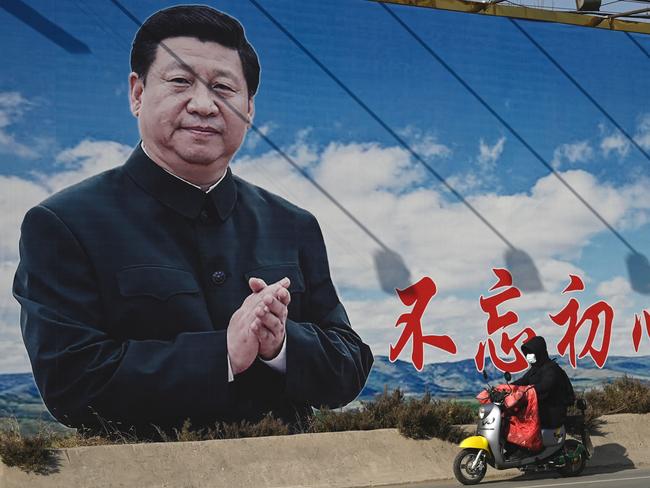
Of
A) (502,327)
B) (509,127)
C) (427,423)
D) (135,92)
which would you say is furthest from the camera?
(509,127)

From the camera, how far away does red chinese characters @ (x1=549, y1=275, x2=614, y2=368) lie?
19.3 meters

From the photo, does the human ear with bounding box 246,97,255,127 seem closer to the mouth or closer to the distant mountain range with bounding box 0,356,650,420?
the mouth

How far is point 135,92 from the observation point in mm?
16203

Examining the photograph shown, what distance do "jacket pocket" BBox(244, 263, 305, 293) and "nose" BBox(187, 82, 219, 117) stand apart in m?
2.34

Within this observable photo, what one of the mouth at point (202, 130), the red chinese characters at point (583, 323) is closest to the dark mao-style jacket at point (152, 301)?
the mouth at point (202, 130)

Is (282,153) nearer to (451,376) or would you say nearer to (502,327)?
(451,376)

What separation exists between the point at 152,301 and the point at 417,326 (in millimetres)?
4777

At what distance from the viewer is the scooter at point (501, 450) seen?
550 inches

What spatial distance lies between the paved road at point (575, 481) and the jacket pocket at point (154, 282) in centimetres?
391

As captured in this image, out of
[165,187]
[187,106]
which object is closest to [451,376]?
[165,187]

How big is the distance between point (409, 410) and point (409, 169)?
438cm

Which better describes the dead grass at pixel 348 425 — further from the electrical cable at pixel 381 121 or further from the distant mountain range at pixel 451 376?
the electrical cable at pixel 381 121

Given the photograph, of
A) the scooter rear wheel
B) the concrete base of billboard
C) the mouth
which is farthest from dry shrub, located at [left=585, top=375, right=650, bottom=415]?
the mouth

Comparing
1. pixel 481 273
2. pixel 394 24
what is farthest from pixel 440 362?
pixel 394 24
